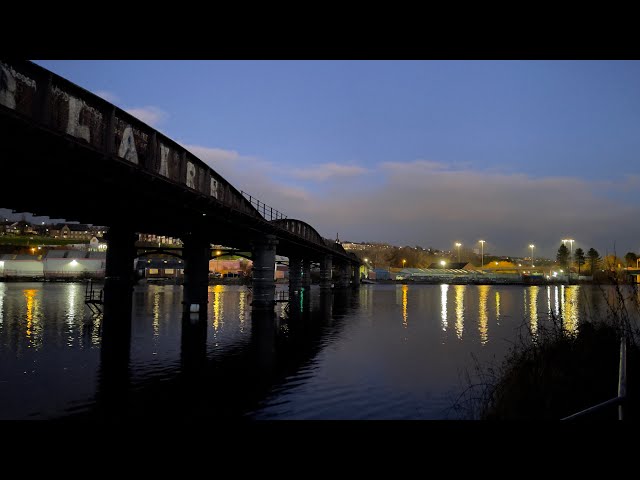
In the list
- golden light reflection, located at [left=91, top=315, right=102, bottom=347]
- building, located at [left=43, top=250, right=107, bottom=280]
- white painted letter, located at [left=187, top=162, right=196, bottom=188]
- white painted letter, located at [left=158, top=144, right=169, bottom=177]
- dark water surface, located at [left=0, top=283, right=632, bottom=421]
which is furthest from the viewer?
building, located at [left=43, top=250, right=107, bottom=280]

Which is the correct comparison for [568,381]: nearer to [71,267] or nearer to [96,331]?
[96,331]

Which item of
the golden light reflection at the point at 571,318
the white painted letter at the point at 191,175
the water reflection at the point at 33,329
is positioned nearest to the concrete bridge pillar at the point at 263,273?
the white painted letter at the point at 191,175

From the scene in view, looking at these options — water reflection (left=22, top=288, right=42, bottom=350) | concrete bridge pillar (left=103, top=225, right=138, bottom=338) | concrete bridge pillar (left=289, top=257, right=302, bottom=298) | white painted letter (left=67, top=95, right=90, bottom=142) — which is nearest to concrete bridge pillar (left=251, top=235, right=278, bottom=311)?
concrete bridge pillar (left=103, top=225, right=138, bottom=338)

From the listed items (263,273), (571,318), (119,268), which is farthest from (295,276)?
(571,318)

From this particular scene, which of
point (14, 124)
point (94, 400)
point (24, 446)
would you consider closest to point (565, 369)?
point (24, 446)

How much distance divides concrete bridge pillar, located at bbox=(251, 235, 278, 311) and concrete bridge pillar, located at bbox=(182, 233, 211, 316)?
5372 millimetres

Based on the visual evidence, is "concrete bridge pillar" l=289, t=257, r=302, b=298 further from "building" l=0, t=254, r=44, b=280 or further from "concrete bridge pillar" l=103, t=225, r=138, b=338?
"building" l=0, t=254, r=44, b=280

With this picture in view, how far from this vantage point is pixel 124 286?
45.8m

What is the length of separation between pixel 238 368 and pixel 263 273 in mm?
24694

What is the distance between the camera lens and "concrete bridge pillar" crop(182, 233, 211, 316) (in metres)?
37.9

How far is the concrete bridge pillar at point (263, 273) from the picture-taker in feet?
141
